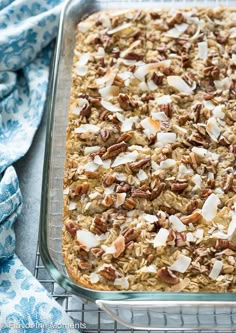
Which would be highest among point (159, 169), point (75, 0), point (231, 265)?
point (75, 0)

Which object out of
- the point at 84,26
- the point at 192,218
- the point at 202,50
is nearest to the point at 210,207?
the point at 192,218

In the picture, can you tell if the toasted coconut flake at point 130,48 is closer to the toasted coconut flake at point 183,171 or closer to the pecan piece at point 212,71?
the pecan piece at point 212,71

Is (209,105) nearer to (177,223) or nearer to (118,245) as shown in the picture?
(177,223)

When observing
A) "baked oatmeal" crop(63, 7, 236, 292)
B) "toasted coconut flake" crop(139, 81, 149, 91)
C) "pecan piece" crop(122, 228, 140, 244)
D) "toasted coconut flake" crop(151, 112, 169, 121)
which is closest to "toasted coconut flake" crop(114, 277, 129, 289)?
"baked oatmeal" crop(63, 7, 236, 292)

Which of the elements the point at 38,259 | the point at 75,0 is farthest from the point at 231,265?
the point at 75,0

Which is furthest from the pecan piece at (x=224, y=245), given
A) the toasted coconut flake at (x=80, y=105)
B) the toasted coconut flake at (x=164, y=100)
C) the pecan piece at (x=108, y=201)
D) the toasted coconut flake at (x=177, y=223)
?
the toasted coconut flake at (x=80, y=105)

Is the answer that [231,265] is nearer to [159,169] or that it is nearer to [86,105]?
[159,169]
